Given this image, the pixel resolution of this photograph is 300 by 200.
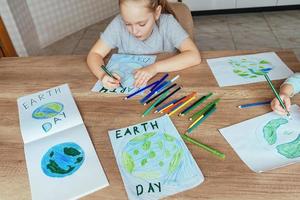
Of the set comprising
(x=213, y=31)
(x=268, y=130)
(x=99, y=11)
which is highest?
(x=268, y=130)

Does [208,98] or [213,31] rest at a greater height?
[208,98]

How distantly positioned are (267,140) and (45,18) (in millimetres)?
2559

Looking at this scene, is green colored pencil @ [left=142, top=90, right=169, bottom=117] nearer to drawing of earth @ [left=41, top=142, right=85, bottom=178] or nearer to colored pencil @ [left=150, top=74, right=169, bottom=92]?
colored pencil @ [left=150, top=74, right=169, bottom=92]

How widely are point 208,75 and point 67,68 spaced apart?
522 millimetres

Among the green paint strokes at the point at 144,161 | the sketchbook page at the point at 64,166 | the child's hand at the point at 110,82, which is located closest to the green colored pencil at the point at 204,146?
the green paint strokes at the point at 144,161

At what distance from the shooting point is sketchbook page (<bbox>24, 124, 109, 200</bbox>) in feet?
2.07

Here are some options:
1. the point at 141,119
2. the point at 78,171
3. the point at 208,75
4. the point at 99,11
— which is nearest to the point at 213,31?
the point at 99,11

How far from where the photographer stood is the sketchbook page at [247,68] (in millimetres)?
917

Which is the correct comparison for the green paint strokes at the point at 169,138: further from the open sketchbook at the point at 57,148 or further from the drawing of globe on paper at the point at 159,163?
the open sketchbook at the point at 57,148

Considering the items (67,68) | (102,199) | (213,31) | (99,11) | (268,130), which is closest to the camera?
(102,199)

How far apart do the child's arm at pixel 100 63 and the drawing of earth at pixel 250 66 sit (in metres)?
0.41

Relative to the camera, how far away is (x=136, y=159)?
0.68m

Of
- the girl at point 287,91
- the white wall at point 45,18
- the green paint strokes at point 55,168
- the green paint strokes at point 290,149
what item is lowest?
the white wall at point 45,18

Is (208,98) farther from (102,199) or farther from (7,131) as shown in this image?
(7,131)
